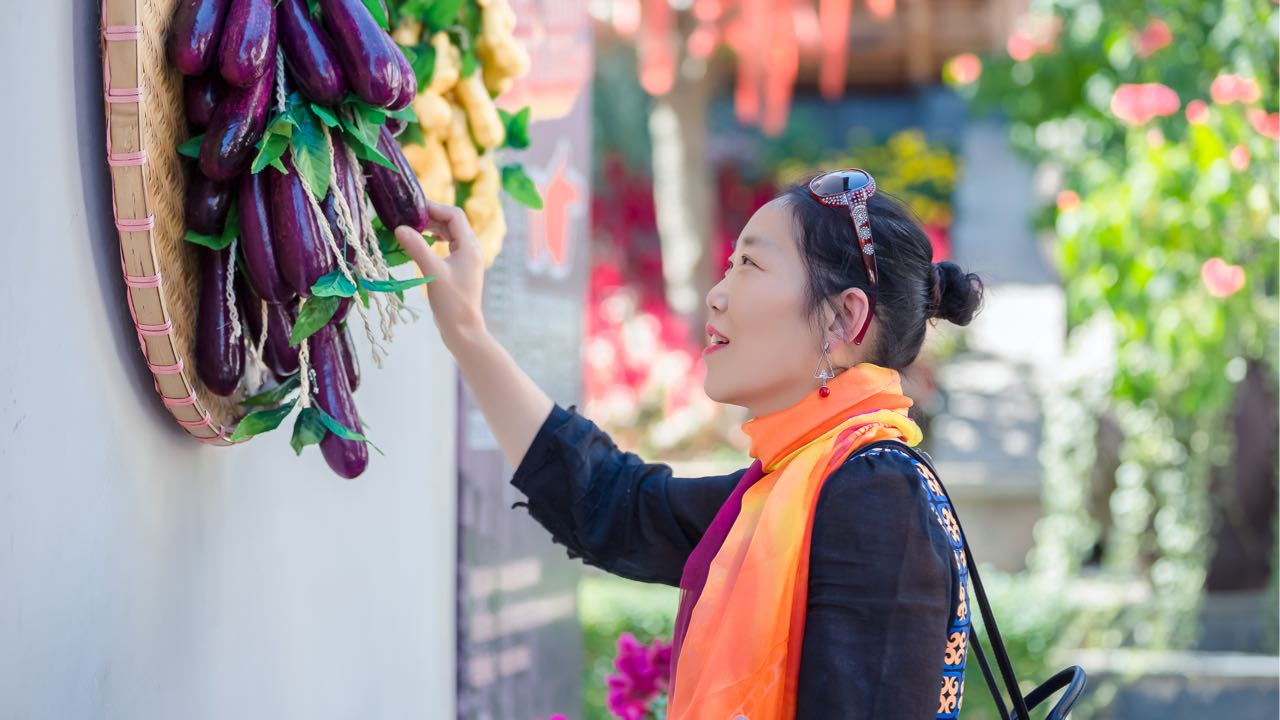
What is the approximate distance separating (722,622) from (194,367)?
536 millimetres

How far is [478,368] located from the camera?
156 centimetres

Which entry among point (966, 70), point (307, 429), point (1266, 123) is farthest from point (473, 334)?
point (966, 70)

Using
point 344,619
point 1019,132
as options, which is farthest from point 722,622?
point 1019,132

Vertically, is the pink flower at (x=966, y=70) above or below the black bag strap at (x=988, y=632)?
above

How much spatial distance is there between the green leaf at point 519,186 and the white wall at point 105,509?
34cm

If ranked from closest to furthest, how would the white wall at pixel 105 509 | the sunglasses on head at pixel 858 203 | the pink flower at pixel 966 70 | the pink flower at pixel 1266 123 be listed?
the white wall at pixel 105 509 → the sunglasses on head at pixel 858 203 → the pink flower at pixel 1266 123 → the pink flower at pixel 966 70

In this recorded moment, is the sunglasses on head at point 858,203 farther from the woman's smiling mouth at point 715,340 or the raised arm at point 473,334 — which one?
the raised arm at point 473,334

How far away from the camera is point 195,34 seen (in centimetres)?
109

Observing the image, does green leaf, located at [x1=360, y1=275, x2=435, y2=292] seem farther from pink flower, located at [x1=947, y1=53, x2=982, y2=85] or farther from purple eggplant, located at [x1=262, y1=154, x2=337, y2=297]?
pink flower, located at [x1=947, y1=53, x2=982, y2=85]

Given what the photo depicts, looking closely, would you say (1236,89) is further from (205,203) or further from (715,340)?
(205,203)

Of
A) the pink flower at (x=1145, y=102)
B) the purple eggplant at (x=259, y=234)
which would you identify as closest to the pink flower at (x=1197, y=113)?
the pink flower at (x=1145, y=102)

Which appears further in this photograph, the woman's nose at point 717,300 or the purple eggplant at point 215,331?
the woman's nose at point 717,300

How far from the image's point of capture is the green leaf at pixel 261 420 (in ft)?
4.01

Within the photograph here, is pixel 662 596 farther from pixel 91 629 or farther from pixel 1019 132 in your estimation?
pixel 91 629
